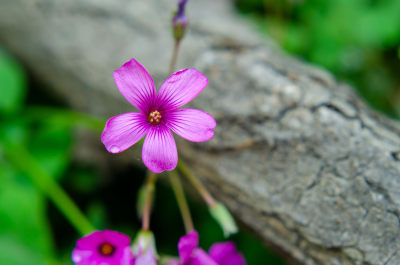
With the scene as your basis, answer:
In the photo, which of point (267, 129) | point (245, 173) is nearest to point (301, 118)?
point (267, 129)

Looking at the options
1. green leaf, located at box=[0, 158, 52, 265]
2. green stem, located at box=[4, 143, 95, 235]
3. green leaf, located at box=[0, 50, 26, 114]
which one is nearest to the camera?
green leaf, located at box=[0, 158, 52, 265]

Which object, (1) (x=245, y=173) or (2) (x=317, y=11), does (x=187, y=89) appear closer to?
(1) (x=245, y=173)

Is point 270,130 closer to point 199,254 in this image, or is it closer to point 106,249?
point 199,254

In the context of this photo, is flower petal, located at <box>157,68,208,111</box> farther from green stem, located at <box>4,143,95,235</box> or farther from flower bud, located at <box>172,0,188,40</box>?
green stem, located at <box>4,143,95,235</box>

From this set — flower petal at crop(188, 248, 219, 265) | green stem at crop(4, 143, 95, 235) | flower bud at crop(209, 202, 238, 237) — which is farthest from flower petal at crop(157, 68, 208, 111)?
green stem at crop(4, 143, 95, 235)

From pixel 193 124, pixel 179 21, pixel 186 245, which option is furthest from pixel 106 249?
pixel 179 21
